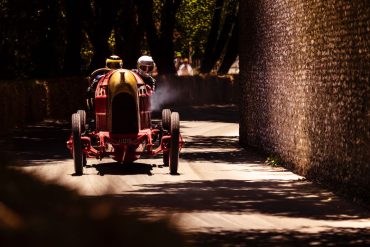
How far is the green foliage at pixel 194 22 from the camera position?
77188 millimetres

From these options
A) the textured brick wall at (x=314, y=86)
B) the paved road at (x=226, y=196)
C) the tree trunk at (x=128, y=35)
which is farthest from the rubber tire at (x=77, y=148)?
the tree trunk at (x=128, y=35)

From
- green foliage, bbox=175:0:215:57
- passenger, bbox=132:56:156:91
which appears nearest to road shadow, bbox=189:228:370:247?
passenger, bbox=132:56:156:91

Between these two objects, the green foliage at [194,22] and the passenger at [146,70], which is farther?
the green foliage at [194,22]

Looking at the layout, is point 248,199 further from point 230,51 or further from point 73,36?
point 230,51

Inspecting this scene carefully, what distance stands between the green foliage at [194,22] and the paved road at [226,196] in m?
54.3

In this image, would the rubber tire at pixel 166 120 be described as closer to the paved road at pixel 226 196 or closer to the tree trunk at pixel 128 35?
the paved road at pixel 226 196

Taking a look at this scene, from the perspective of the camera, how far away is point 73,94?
1446 inches

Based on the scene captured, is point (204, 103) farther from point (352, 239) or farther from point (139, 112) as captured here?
point (352, 239)

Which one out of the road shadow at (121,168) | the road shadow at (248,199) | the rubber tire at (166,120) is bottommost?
the road shadow at (121,168)

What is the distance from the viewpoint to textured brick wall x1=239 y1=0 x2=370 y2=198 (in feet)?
42.2

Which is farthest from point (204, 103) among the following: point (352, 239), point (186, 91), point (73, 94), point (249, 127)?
point (352, 239)

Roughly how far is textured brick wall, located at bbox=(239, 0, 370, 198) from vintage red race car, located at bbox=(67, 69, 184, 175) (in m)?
1.98

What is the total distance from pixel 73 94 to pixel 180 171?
66.3 ft

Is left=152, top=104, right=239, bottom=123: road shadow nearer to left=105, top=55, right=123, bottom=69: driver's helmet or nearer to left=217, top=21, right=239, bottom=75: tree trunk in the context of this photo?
left=217, top=21, right=239, bottom=75: tree trunk
